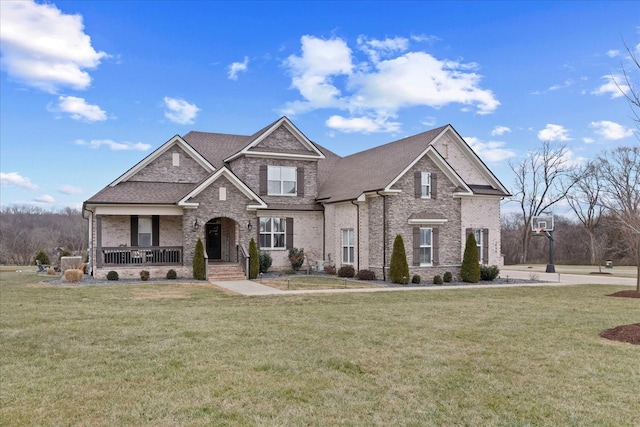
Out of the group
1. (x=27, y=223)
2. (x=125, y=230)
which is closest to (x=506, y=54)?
(x=125, y=230)

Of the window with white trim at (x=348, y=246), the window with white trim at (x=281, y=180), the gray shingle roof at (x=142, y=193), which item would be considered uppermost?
the window with white trim at (x=281, y=180)

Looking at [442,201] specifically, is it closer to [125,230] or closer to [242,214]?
[242,214]

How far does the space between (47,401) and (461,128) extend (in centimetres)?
2506

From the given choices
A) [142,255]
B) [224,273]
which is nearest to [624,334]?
[224,273]

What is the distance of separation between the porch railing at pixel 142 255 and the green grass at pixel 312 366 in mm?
8821

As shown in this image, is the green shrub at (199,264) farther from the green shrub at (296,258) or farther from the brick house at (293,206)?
the green shrub at (296,258)

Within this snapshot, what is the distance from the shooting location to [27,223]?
72438mm

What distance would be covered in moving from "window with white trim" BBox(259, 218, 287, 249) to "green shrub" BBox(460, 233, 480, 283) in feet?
31.2

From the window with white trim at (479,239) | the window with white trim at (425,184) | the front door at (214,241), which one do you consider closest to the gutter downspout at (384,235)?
the window with white trim at (425,184)

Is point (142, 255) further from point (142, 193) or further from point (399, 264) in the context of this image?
point (399, 264)

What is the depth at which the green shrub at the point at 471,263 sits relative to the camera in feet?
78.3

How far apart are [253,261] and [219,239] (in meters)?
5.03

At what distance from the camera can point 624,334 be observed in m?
10.6

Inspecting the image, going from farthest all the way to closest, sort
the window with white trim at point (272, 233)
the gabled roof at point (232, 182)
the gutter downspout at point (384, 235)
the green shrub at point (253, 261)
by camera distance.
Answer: the window with white trim at point (272, 233) < the green shrub at point (253, 261) < the gabled roof at point (232, 182) < the gutter downspout at point (384, 235)
